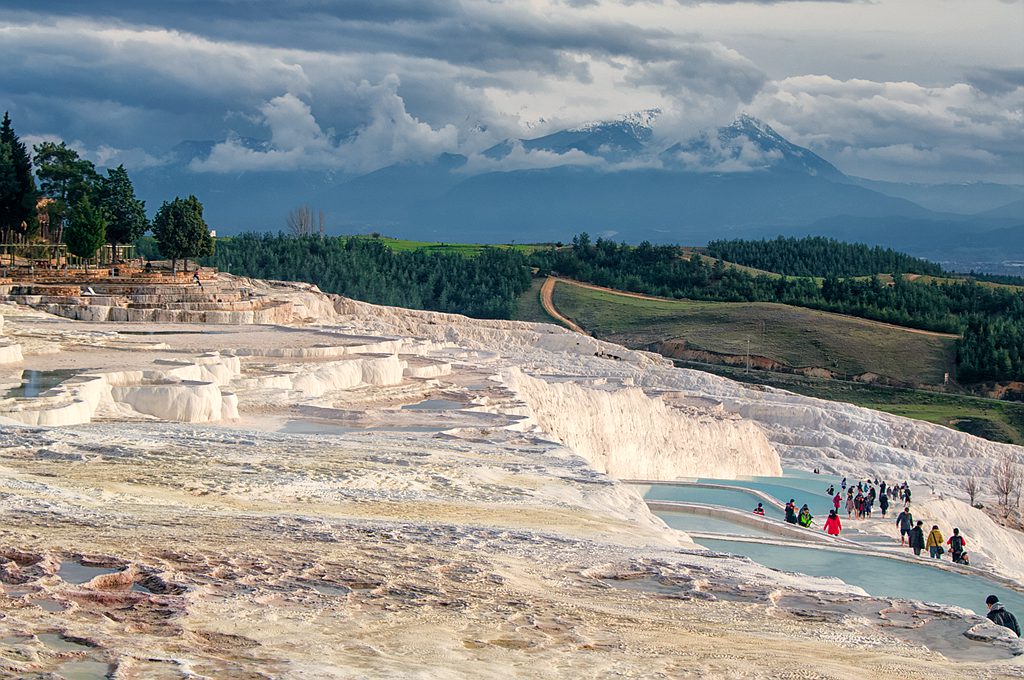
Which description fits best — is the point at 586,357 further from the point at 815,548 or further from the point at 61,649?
the point at 61,649

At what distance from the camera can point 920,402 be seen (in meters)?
54.8

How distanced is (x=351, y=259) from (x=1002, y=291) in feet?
138

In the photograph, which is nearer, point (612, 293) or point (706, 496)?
point (706, 496)

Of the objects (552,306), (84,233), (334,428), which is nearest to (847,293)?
(552,306)

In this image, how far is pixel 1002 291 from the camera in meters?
83.3

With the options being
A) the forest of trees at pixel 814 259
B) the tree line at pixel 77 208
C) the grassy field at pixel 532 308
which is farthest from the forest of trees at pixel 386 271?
the tree line at pixel 77 208

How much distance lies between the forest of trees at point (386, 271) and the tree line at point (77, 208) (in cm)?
3041

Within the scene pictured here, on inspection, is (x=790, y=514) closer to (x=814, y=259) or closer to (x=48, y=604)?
(x=48, y=604)

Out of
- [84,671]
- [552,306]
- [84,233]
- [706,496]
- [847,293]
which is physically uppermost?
[847,293]

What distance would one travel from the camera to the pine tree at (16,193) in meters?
39.7

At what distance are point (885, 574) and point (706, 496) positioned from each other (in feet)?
21.3

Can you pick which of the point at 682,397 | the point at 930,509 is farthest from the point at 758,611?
the point at 682,397

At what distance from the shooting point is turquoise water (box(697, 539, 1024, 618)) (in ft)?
46.3

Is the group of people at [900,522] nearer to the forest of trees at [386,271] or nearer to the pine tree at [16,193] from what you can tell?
the pine tree at [16,193]
